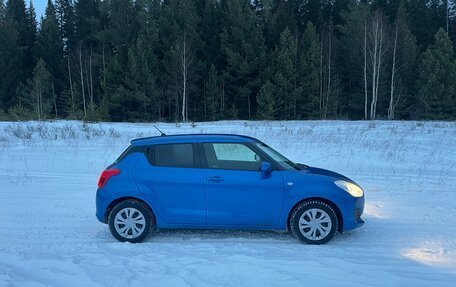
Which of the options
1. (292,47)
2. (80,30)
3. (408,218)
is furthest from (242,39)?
(408,218)

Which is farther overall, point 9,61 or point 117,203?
point 9,61

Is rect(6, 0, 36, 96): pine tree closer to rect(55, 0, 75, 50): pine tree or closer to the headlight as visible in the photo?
rect(55, 0, 75, 50): pine tree

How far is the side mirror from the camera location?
6430 millimetres

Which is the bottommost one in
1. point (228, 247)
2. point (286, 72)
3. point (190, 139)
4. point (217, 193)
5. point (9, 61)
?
point (228, 247)

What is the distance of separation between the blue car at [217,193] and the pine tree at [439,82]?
43439mm

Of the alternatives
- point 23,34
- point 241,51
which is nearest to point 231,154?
point 241,51

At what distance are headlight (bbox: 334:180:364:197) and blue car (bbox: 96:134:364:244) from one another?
0.8 inches

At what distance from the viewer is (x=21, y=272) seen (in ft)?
17.6

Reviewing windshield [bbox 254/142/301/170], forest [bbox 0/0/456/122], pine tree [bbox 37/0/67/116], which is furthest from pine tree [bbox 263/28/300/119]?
windshield [bbox 254/142/301/170]

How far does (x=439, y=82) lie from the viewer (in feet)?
151

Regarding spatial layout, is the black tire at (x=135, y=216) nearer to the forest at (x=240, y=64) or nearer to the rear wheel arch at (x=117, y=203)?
the rear wheel arch at (x=117, y=203)

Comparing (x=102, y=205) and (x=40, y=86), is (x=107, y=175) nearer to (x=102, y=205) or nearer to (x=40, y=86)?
(x=102, y=205)

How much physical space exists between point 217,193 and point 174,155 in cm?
88

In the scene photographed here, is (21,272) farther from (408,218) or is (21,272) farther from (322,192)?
(408,218)
